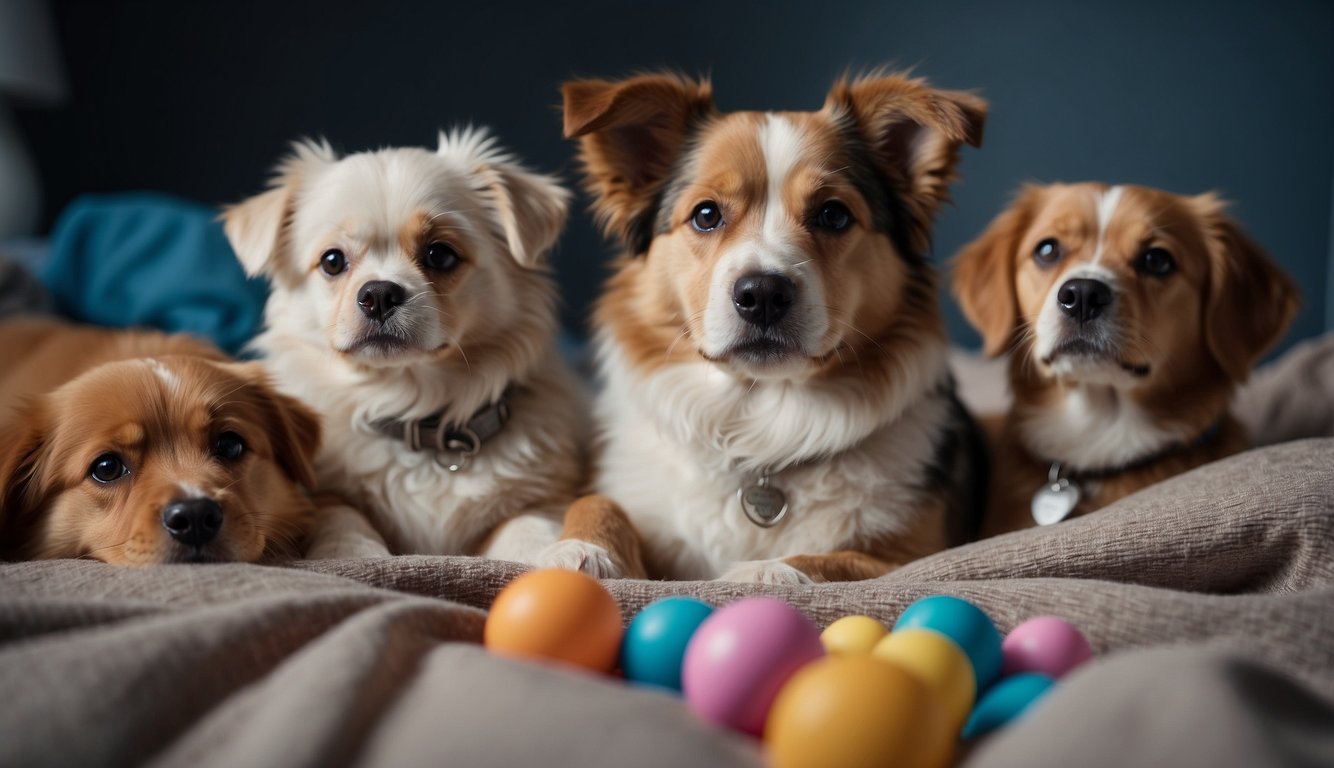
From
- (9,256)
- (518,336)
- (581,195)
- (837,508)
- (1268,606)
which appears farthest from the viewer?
(581,195)

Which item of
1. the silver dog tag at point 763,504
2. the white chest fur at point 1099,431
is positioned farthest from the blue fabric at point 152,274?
the white chest fur at point 1099,431

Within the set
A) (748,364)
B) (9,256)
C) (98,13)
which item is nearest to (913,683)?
(748,364)

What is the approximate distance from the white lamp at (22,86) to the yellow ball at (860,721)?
336 cm

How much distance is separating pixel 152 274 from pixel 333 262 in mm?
1352

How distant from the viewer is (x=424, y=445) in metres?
2.05

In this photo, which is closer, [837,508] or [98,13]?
[837,508]

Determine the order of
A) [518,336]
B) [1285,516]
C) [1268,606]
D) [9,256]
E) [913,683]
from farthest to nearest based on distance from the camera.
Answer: [9,256] < [518,336] < [1285,516] < [1268,606] < [913,683]

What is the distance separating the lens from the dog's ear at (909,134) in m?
1.93

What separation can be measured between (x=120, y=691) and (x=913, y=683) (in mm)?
754

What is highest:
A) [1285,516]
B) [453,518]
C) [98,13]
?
[98,13]

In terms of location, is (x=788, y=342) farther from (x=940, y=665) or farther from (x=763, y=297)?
(x=940, y=665)

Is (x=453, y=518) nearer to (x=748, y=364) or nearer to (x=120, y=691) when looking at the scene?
(x=748, y=364)

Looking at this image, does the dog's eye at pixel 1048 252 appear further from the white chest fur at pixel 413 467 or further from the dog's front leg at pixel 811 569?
the white chest fur at pixel 413 467

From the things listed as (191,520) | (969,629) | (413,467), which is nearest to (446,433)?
(413,467)
